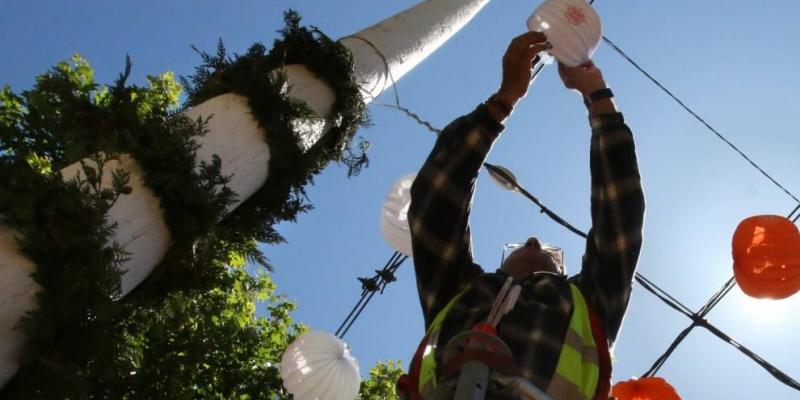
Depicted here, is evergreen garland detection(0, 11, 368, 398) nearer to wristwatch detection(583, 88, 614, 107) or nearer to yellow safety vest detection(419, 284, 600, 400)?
yellow safety vest detection(419, 284, 600, 400)

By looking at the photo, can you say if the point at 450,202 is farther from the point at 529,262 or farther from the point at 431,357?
the point at 431,357

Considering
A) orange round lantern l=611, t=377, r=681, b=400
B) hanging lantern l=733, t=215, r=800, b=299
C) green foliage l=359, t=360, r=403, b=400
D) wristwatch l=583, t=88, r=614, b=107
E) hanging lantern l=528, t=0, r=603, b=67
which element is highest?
green foliage l=359, t=360, r=403, b=400

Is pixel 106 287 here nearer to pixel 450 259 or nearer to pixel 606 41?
pixel 450 259

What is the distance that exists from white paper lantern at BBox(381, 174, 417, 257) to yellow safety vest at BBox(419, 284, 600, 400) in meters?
2.52

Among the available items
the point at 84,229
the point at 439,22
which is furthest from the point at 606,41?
the point at 84,229

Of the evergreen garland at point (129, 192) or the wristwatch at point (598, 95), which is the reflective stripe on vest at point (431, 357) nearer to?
the wristwatch at point (598, 95)

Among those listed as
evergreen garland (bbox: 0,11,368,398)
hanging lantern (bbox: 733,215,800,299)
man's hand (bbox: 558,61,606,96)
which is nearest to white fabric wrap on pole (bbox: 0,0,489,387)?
evergreen garland (bbox: 0,11,368,398)

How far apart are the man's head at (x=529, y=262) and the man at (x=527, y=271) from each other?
0.08 ft

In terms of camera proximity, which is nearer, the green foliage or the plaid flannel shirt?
the plaid flannel shirt

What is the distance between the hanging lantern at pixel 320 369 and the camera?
17.8ft

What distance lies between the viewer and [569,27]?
334cm

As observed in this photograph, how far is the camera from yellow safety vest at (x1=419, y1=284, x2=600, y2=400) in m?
2.20

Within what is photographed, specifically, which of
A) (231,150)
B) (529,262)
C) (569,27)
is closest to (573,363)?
(529,262)

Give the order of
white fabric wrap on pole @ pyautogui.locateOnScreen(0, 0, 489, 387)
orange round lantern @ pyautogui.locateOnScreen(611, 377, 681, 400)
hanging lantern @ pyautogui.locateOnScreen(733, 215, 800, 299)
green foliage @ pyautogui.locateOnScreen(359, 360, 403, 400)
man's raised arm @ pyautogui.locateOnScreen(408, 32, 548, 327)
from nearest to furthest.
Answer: white fabric wrap on pole @ pyautogui.locateOnScreen(0, 0, 489, 387)
man's raised arm @ pyautogui.locateOnScreen(408, 32, 548, 327)
orange round lantern @ pyautogui.locateOnScreen(611, 377, 681, 400)
hanging lantern @ pyautogui.locateOnScreen(733, 215, 800, 299)
green foliage @ pyautogui.locateOnScreen(359, 360, 403, 400)
